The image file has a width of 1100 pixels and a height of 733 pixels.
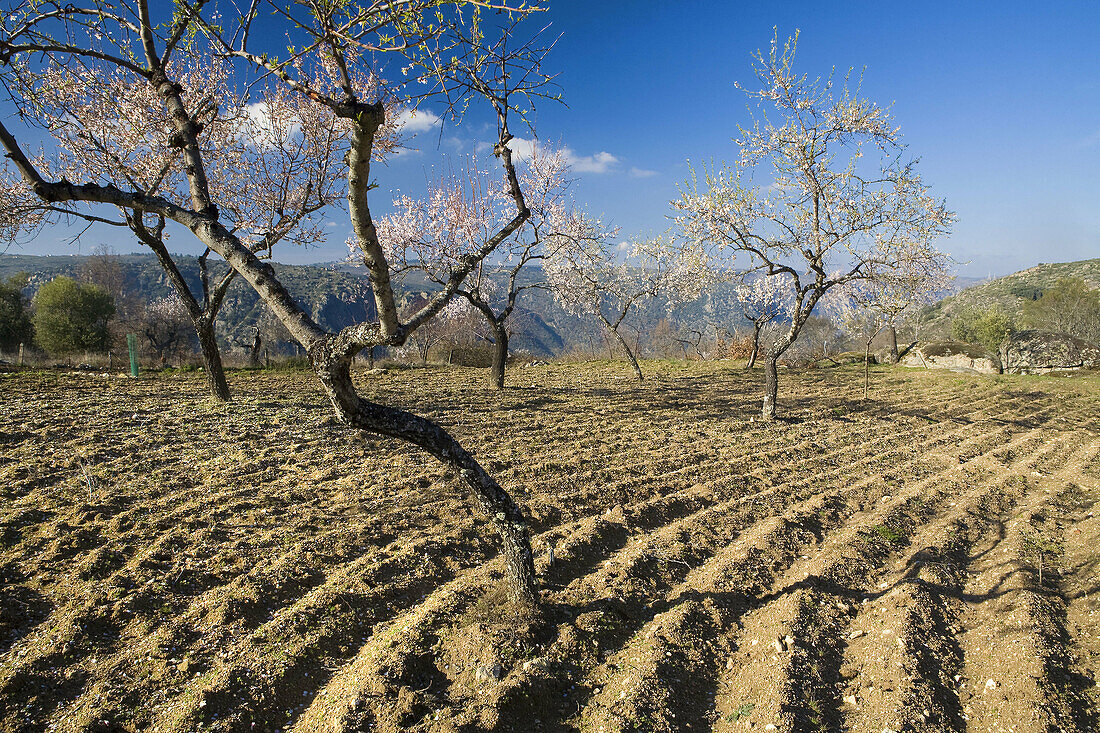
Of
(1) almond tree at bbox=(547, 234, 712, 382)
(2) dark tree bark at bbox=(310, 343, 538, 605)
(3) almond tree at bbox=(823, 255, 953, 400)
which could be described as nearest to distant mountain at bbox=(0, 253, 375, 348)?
(1) almond tree at bbox=(547, 234, 712, 382)

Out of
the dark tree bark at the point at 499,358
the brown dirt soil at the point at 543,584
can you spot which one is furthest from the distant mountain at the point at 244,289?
the brown dirt soil at the point at 543,584

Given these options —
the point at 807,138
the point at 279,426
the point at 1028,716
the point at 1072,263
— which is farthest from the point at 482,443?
the point at 1072,263

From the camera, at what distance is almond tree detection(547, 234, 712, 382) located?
53.2 feet

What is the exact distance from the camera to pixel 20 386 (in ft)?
31.8

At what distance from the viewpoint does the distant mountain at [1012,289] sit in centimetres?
4825

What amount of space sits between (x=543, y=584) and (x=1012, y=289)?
2736 inches

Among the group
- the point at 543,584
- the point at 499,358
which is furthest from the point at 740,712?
the point at 499,358

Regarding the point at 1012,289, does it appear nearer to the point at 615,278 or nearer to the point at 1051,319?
the point at 1051,319

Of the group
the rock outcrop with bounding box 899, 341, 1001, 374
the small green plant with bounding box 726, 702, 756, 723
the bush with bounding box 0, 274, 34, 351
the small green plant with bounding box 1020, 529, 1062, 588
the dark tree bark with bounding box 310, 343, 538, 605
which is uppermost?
the bush with bounding box 0, 274, 34, 351

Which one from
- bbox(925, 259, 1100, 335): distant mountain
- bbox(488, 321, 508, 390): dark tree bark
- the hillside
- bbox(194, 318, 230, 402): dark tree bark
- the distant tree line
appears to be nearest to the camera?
bbox(194, 318, 230, 402): dark tree bark

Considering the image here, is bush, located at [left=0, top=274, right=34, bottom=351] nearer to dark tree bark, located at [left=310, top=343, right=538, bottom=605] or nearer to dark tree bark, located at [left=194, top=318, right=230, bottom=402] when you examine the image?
dark tree bark, located at [left=194, top=318, right=230, bottom=402]

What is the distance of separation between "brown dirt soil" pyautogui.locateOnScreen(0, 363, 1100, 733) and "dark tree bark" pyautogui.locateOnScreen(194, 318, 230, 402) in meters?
1.17

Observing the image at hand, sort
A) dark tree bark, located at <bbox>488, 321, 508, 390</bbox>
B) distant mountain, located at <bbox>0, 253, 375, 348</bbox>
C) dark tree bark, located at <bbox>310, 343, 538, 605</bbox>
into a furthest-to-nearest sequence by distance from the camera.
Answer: distant mountain, located at <bbox>0, 253, 375, 348</bbox> < dark tree bark, located at <bbox>488, 321, 508, 390</bbox> < dark tree bark, located at <bbox>310, 343, 538, 605</bbox>

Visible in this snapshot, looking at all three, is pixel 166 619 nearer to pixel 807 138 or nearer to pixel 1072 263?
pixel 807 138
